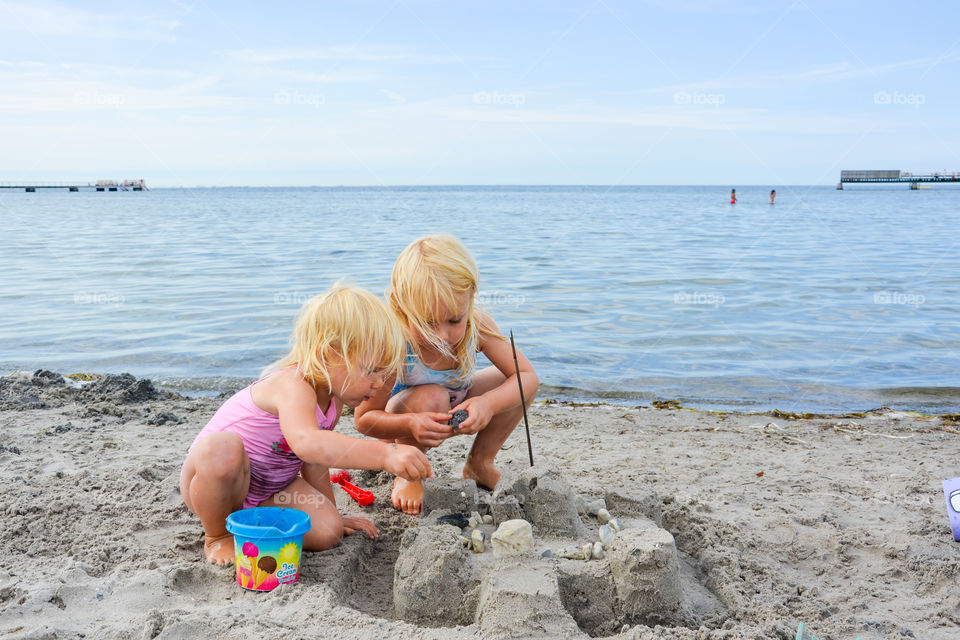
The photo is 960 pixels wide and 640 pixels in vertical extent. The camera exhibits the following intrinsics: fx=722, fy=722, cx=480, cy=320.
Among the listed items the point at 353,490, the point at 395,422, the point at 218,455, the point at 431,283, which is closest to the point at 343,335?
the point at 431,283

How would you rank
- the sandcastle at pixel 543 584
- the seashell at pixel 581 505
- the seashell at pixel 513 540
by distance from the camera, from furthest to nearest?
1. the seashell at pixel 581 505
2. the seashell at pixel 513 540
3. the sandcastle at pixel 543 584

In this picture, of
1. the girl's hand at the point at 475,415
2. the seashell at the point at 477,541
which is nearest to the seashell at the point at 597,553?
the seashell at the point at 477,541

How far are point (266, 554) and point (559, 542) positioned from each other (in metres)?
1.05

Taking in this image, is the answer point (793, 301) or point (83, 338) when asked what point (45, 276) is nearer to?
point (83, 338)

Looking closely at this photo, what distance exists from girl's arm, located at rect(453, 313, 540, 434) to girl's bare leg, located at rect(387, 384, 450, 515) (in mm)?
163

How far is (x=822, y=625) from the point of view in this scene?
2.34 meters

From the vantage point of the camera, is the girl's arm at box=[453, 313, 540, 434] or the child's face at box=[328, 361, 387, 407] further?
the girl's arm at box=[453, 313, 540, 434]

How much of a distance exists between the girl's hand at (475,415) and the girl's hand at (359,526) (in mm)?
542

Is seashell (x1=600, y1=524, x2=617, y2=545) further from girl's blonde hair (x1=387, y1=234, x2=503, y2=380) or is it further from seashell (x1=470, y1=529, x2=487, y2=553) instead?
girl's blonde hair (x1=387, y1=234, x2=503, y2=380)

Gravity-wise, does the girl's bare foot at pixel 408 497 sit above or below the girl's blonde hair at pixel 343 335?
below

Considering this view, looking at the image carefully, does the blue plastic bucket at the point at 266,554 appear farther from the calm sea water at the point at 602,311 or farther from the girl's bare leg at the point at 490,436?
the calm sea water at the point at 602,311

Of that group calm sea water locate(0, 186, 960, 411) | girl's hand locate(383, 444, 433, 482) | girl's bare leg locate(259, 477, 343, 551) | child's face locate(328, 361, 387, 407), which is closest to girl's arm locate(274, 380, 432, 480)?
girl's hand locate(383, 444, 433, 482)

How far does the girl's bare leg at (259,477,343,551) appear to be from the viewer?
285 cm

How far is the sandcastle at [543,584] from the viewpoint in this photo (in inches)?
87.3
